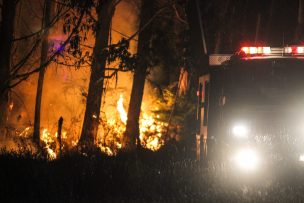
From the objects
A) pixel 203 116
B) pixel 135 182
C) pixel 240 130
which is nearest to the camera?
pixel 135 182

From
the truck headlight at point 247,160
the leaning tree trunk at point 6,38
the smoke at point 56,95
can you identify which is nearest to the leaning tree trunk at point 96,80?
the leaning tree trunk at point 6,38

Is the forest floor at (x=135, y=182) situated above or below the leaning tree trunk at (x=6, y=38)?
below

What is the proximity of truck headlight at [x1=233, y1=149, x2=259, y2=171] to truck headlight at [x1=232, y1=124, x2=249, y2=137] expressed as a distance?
286 millimetres

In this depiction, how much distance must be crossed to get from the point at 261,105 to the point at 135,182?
2724 millimetres

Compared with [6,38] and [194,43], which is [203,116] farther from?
[194,43]

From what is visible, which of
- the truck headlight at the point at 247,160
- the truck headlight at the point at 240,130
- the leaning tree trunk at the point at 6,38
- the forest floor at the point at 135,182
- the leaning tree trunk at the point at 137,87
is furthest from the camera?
the leaning tree trunk at the point at 137,87

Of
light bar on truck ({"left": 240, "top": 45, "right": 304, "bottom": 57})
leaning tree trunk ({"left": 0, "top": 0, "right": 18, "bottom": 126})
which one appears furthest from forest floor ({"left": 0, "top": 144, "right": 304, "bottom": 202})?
leaning tree trunk ({"left": 0, "top": 0, "right": 18, "bottom": 126})

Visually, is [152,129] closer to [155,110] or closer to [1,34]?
[155,110]

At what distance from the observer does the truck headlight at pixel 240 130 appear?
34.6 ft

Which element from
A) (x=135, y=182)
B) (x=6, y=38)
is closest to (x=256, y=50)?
(x=135, y=182)

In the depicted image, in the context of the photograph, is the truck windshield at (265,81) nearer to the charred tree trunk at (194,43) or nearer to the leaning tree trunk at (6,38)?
the leaning tree trunk at (6,38)

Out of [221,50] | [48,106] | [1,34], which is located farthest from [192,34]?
[1,34]

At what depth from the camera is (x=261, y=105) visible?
34.9 feet

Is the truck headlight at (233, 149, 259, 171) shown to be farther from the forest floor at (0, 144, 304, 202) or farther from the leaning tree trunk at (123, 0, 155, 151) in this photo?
the leaning tree trunk at (123, 0, 155, 151)
